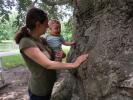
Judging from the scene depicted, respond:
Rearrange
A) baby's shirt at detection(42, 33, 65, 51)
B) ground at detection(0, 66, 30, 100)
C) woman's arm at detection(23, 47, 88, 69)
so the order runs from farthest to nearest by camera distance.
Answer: ground at detection(0, 66, 30, 100)
baby's shirt at detection(42, 33, 65, 51)
woman's arm at detection(23, 47, 88, 69)

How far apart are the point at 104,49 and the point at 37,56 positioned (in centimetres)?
96

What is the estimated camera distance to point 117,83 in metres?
3.90

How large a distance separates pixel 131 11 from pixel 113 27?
0.33m

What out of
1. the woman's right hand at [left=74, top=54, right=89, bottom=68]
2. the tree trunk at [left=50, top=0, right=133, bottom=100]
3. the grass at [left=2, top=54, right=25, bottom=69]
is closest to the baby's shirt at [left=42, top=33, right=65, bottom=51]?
the tree trunk at [left=50, top=0, right=133, bottom=100]

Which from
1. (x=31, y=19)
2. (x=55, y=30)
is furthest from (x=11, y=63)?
(x=31, y=19)

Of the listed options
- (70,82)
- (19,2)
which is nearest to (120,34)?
(70,82)

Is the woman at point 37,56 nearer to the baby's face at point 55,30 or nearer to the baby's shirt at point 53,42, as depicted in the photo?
the baby's shirt at point 53,42

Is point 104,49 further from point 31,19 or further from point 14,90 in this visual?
point 14,90

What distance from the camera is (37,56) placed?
3.67 metres

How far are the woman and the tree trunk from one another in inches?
10.7

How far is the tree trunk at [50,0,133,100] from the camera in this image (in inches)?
155

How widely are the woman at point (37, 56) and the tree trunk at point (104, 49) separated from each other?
0.27 m

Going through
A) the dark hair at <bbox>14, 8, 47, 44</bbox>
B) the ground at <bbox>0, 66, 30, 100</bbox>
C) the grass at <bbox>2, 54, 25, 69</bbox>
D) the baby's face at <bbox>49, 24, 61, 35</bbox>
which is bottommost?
the grass at <bbox>2, 54, 25, 69</bbox>

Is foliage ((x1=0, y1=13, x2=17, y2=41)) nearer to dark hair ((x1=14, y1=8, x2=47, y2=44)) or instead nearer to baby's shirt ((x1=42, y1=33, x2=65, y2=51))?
baby's shirt ((x1=42, y1=33, x2=65, y2=51))
